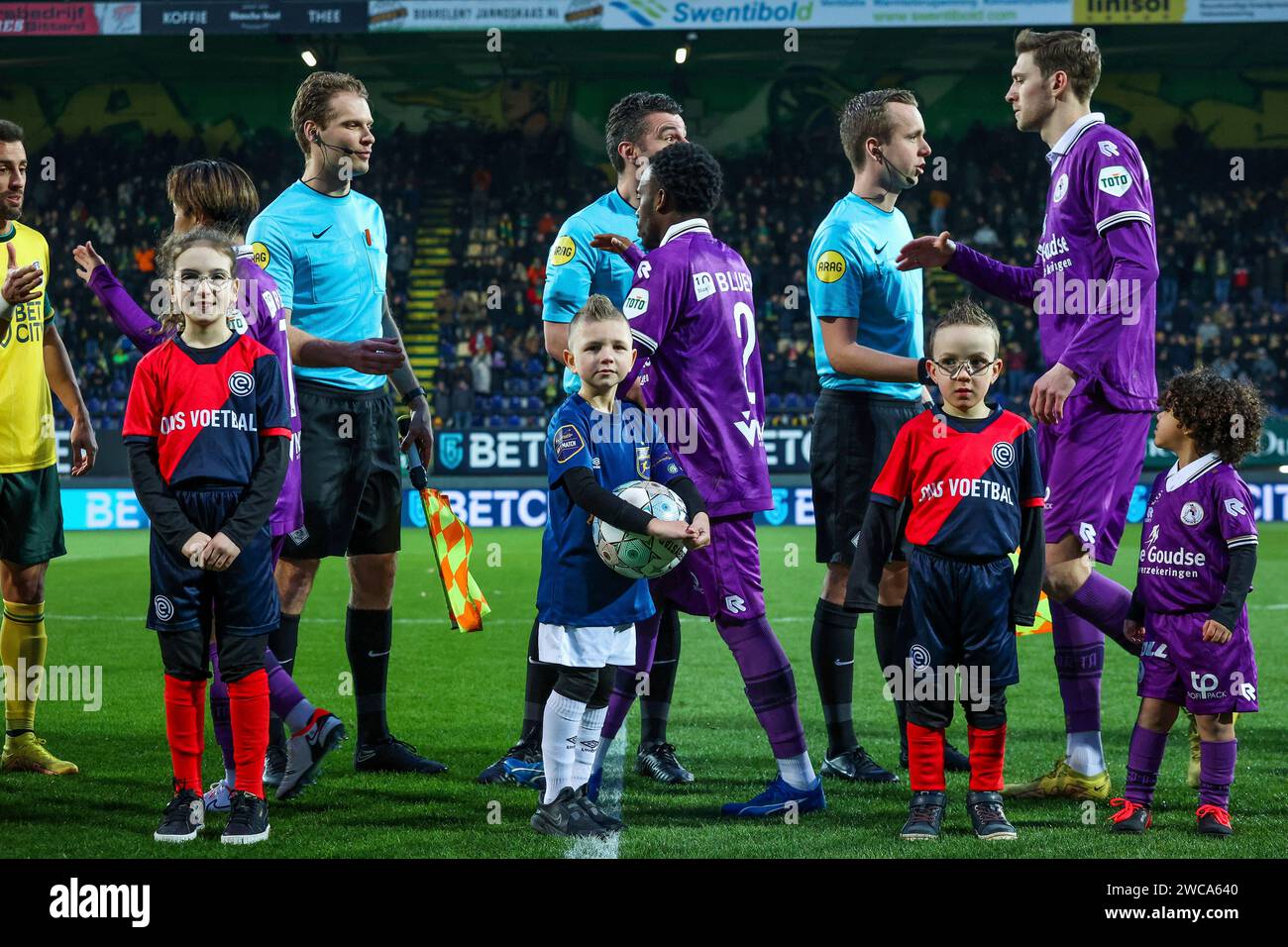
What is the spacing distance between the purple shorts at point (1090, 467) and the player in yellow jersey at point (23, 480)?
358cm

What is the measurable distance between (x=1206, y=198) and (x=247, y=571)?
2618cm

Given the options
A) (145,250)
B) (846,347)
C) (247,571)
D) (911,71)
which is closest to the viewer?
(247,571)

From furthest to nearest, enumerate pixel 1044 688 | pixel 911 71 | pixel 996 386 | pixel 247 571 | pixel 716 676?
pixel 911 71, pixel 996 386, pixel 716 676, pixel 1044 688, pixel 247 571

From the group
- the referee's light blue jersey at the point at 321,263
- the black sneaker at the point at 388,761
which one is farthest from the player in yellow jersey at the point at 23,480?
the black sneaker at the point at 388,761

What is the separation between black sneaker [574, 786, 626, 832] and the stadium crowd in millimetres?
18462

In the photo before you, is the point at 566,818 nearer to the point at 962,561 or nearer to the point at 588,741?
the point at 588,741

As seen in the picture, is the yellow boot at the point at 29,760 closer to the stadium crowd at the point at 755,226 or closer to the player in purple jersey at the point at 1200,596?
the player in purple jersey at the point at 1200,596

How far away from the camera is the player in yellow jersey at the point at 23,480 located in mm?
5188

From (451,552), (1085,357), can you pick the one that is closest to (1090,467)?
(1085,357)

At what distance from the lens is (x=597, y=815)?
4.07 meters

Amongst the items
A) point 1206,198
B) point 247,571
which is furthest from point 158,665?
point 1206,198

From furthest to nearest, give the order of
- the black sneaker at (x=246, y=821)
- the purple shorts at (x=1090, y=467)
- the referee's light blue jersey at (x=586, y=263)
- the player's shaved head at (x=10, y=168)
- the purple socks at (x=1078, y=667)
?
the referee's light blue jersey at (x=586, y=263)
the player's shaved head at (x=10, y=168)
the purple socks at (x=1078, y=667)
the purple shorts at (x=1090, y=467)
the black sneaker at (x=246, y=821)

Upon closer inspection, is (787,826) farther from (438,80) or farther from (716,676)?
(438,80)

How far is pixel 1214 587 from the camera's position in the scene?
423 centimetres
